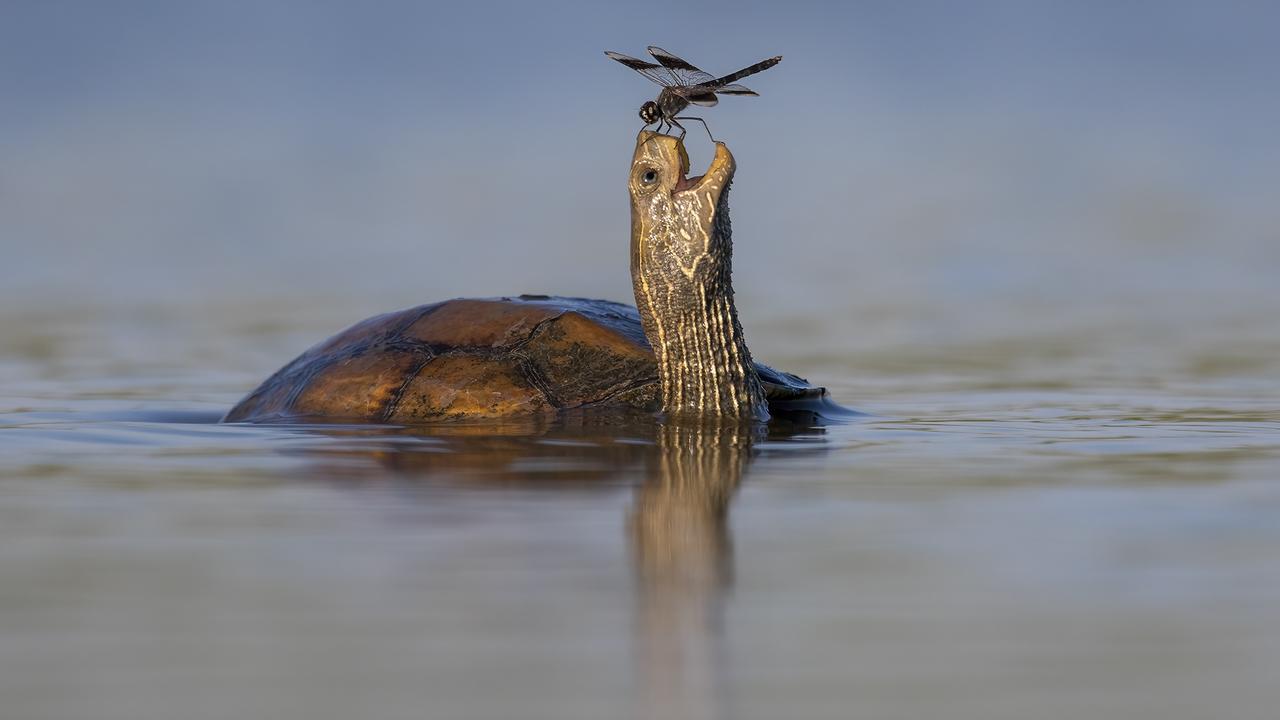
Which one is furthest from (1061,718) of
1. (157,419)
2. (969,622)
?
(157,419)

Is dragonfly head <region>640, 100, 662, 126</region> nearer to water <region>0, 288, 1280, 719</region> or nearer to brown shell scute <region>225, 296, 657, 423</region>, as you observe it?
brown shell scute <region>225, 296, 657, 423</region>

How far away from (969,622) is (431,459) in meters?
2.43

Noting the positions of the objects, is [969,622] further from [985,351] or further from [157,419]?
[985,351]

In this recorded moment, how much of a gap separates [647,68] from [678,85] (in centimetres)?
15

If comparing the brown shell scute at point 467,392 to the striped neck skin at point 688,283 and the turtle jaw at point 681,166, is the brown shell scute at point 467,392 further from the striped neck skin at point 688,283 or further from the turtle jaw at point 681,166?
the turtle jaw at point 681,166

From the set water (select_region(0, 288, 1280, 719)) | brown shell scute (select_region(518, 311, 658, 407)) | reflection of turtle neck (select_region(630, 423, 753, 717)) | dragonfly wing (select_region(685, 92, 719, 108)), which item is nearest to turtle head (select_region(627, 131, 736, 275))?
dragonfly wing (select_region(685, 92, 719, 108))

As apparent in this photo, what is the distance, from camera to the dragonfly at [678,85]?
5699mm

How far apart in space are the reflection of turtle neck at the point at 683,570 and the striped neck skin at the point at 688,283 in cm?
97

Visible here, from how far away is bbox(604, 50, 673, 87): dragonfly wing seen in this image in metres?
5.63

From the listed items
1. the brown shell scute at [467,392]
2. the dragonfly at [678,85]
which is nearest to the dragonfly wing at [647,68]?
the dragonfly at [678,85]

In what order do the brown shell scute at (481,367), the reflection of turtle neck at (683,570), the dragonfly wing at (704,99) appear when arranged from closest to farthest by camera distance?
the reflection of turtle neck at (683,570) → the dragonfly wing at (704,99) → the brown shell scute at (481,367)

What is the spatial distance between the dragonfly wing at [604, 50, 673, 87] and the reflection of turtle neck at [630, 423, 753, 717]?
1627 mm

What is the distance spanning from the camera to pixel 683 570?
2.80 metres

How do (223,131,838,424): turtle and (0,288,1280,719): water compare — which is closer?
(0,288,1280,719): water
